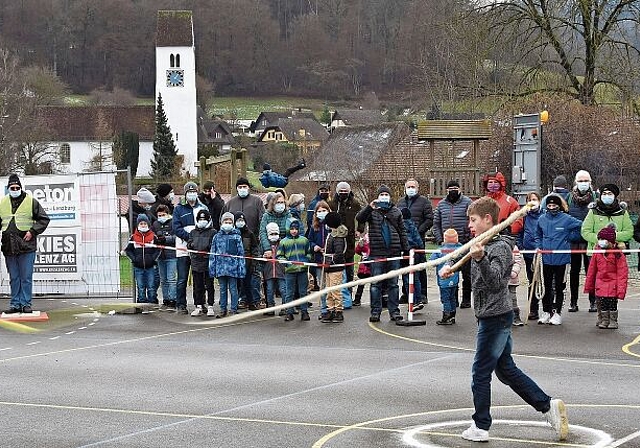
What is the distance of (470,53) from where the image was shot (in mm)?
41625

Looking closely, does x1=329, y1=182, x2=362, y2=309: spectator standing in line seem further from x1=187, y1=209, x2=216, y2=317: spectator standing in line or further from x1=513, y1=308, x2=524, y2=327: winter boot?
x1=513, y1=308, x2=524, y2=327: winter boot

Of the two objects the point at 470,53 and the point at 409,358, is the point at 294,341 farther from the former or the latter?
the point at 470,53

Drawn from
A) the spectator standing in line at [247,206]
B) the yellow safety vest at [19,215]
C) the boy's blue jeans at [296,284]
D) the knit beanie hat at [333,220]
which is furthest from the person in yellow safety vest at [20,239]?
the knit beanie hat at [333,220]

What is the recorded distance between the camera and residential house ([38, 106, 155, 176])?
134 metres

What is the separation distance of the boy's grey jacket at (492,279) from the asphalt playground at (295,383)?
1.02 meters

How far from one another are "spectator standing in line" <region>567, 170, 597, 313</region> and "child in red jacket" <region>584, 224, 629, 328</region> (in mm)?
754

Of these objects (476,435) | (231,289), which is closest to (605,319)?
(231,289)

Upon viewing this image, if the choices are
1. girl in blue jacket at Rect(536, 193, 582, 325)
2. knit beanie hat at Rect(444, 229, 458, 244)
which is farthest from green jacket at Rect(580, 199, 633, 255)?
knit beanie hat at Rect(444, 229, 458, 244)

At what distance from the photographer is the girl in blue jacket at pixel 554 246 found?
16094 mm

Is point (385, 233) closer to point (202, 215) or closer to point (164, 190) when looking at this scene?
point (202, 215)

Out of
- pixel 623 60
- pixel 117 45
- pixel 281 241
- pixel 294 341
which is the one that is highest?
pixel 117 45

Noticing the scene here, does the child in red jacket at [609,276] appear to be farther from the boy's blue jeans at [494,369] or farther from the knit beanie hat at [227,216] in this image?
the boy's blue jeans at [494,369]

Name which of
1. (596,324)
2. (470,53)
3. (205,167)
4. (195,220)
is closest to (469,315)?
(596,324)

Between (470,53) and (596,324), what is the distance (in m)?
26.8
